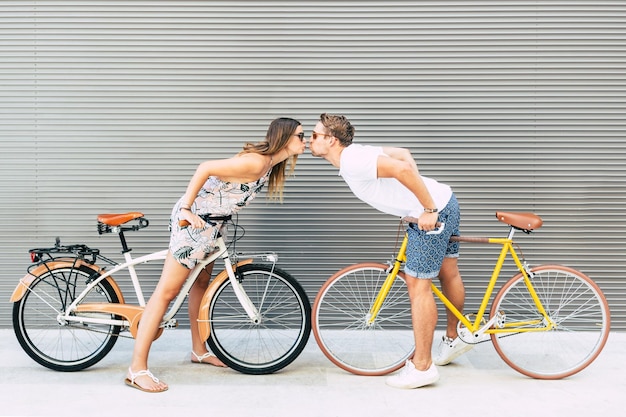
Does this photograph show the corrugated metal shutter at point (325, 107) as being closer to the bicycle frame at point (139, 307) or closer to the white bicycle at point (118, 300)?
the white bicycle at point (118, 300)

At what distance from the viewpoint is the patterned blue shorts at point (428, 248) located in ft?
14.4

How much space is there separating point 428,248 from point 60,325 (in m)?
2.38

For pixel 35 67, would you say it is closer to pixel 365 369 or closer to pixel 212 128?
pixel 212 128

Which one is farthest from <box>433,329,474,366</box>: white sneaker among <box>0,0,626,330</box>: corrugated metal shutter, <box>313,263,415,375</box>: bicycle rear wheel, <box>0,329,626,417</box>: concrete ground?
<box>0,0,626,330</box>: corrugated metal shutter

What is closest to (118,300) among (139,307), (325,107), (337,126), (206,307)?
(139,307)

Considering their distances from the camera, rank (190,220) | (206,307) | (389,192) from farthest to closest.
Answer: (206,307) → (389,192) → (190,220)

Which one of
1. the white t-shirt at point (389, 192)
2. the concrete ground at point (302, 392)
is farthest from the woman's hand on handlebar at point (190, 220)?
the concrete ground at point (302, 392)

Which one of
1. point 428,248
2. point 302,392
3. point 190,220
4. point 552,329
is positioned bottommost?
point 302,392

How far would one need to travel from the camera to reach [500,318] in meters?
4.54

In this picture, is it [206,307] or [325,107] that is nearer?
[206,307]

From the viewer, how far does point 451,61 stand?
543 cm

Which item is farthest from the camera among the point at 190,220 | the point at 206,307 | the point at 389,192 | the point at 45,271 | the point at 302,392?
the point at 45,271

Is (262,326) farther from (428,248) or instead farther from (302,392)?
(428,248)

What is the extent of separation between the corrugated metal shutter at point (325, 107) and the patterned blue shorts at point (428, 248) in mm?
1060
